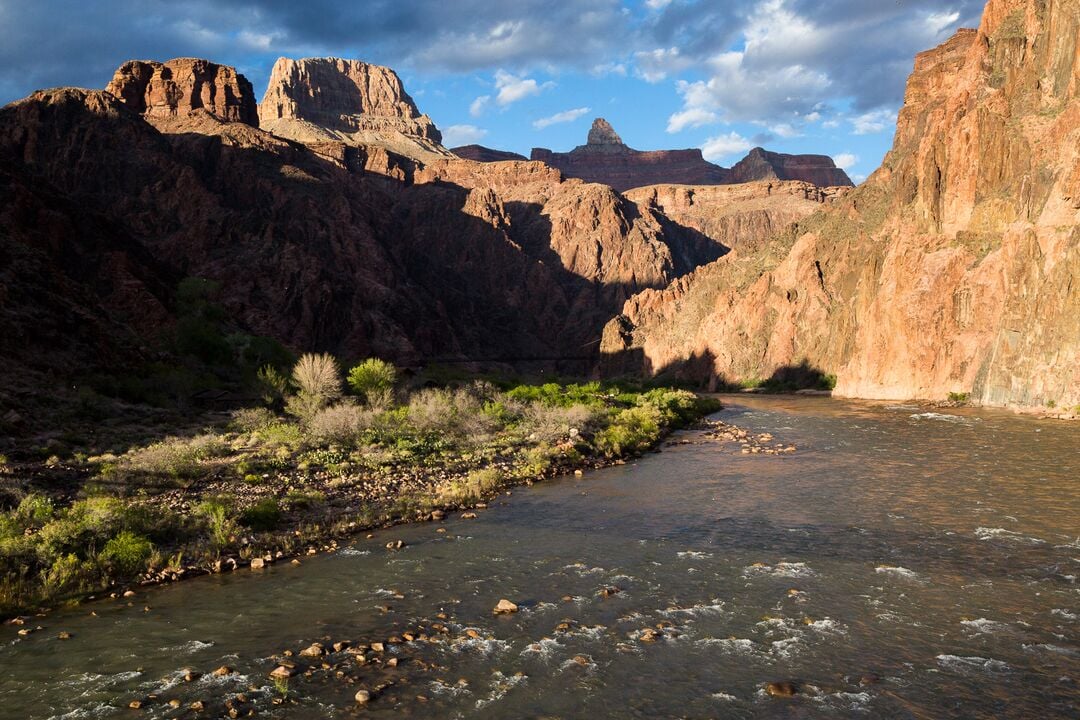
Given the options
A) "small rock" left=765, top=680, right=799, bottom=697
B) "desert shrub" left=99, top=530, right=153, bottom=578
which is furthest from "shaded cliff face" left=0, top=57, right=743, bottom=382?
"small rock" left=765, top=680, right=799, bottom=697

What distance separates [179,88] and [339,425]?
13825cm

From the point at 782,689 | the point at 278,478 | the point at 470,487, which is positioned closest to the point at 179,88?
the point at 278,478

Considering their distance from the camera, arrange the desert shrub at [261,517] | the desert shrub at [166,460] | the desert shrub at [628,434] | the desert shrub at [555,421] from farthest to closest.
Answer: the desert shrub at [555,421]
the desert shrub at [628,434]
the desert shrub at [166,460]
the desert shrub at [261,517]

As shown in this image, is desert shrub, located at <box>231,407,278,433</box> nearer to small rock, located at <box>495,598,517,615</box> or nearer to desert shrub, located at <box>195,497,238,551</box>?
desert shrub, located at <box>195,497,238,551</box>

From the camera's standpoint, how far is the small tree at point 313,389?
131 feet

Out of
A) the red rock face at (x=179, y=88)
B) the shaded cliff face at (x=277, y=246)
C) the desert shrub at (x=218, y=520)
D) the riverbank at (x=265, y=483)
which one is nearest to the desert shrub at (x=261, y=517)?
the riverbank at (x=265, y=483)

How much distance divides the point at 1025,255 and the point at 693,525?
43.7 metres

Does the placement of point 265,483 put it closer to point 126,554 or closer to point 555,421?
point 126,554

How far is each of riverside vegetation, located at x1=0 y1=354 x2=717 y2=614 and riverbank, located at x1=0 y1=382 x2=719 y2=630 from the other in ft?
0.17

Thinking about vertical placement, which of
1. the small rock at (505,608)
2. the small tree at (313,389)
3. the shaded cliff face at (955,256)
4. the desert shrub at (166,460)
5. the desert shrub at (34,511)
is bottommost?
the small rock at (505,608)

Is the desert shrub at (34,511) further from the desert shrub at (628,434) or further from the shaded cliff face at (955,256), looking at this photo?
the shaded cliff face at (955,256)

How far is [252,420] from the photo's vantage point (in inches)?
1458

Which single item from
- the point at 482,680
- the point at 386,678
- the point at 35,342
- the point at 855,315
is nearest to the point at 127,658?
the point at 386,678

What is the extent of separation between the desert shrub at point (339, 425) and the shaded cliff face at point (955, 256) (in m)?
41.5
